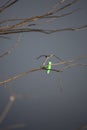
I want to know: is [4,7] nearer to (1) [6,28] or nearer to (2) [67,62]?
(1) [6,28]

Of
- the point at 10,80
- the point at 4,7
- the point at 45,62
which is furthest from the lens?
the point at 45,62

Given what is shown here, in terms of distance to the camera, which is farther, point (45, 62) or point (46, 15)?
point (45, 62)

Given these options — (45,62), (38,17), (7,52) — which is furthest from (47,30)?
(7,52)

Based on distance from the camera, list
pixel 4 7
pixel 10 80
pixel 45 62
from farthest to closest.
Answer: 1. pixel 45 62
2. pixel 10 80
3. pixel 4 7

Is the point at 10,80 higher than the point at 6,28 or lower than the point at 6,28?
lower

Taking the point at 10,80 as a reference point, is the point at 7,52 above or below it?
above

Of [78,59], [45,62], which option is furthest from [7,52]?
[78,59]

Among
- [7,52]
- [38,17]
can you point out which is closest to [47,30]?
[38,17]

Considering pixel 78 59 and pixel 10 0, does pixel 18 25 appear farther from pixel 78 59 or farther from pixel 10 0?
pixel 78 59

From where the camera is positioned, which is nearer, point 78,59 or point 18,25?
point 18,25
